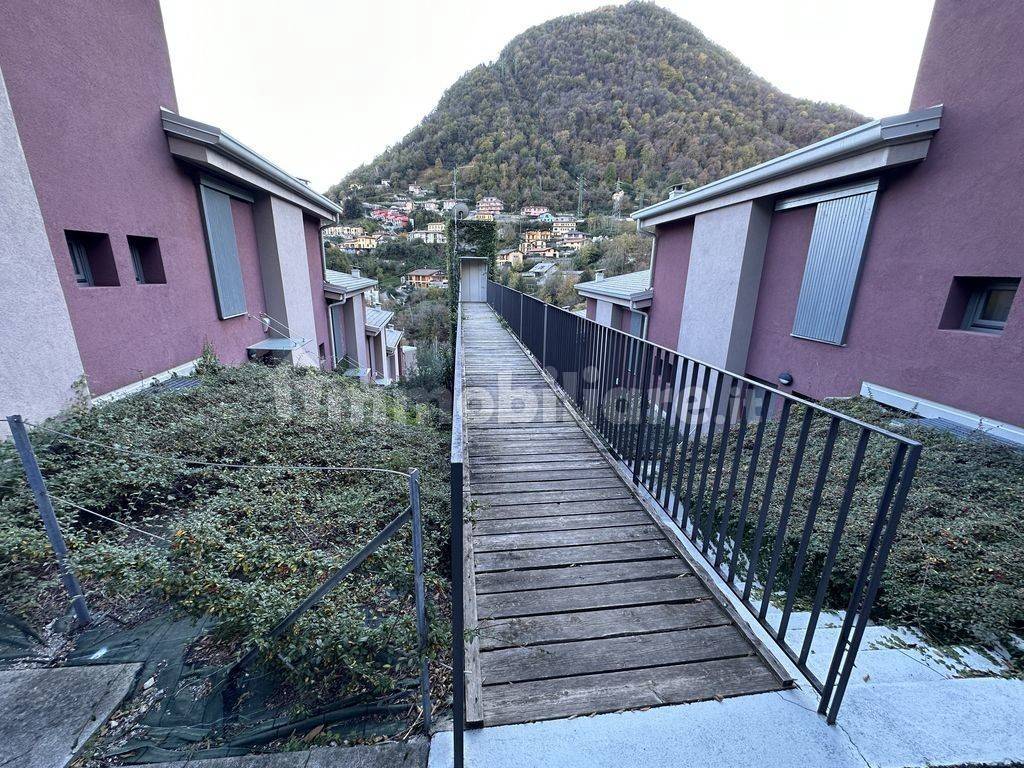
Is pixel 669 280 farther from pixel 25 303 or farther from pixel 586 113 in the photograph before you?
pixel 586 113

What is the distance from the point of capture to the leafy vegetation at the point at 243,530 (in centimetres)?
175

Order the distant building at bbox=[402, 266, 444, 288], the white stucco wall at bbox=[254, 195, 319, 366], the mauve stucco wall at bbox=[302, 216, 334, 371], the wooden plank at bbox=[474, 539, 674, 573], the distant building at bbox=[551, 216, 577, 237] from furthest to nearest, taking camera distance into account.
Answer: the distant building at bbox=[551, 216, 577, 237] → the distant building at bbox=[402, 266, 444, 288] → the mauve stucco wall at bbox=[302, 216, 334, 371] → the white stucco wall at bbox=[254, 195, 319, 366] → the wooden plank at bbox=[474, 539, 674, 573]

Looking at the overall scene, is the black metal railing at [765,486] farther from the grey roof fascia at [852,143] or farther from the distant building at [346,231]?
the distant building at [346,231]

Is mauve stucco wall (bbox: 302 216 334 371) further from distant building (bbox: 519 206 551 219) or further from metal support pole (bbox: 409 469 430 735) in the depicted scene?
distant building (bbox: 519 206 551 219)

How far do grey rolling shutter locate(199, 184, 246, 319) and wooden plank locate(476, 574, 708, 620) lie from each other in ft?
20.5

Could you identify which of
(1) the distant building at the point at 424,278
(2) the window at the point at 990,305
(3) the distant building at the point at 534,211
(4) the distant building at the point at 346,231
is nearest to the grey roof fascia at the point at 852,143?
(2) the window at the point at 990,305

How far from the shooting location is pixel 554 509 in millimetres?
2797

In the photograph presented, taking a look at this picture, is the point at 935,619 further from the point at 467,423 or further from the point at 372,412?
the point at 372,412

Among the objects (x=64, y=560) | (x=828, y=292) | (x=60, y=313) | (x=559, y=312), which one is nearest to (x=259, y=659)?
(x=64, y=560)

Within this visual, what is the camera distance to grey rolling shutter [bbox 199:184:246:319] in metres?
5.71

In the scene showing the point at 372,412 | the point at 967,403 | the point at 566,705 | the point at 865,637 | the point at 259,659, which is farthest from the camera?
the point at 372,412

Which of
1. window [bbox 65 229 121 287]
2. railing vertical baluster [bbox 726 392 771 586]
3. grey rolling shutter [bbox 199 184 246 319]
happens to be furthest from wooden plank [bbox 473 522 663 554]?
grey rolling shutter [bbox 199 184 246 319]

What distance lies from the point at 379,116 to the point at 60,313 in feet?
267

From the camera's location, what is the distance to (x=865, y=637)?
1.88 meters
